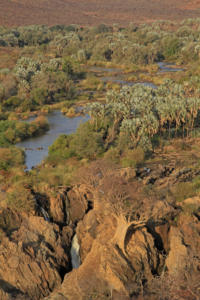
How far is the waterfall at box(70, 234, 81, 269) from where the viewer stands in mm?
24216

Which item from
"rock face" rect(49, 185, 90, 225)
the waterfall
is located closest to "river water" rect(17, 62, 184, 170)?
"rock face" rect(49, 185, 90, 225)

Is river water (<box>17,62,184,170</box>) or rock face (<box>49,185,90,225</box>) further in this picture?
river water (<box>17,62,184,170</box>)

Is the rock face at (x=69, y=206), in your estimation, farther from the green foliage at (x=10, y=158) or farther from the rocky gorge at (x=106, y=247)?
the green foliage at (x=10, y=158)

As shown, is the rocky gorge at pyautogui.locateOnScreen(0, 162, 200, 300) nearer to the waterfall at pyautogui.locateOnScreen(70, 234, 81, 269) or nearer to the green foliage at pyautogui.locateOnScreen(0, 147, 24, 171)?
the waterfall at pyautogui.locateOnScreen(70, 234, 81, 269)

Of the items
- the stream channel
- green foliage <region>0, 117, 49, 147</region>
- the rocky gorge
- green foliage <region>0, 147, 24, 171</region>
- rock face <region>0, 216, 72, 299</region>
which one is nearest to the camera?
the rocky gorge

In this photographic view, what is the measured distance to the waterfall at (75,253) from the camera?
24.2 meters

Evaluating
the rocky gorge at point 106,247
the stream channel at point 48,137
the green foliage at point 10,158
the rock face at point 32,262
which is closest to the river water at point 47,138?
the stream channel at point 48,137

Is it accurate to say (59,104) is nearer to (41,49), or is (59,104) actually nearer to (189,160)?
(189,160)

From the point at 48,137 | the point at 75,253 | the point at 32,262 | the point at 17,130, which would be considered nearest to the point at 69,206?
the point at 75,253

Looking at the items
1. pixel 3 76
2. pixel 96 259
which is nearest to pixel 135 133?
pixel 96 259

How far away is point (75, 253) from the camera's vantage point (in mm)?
24828

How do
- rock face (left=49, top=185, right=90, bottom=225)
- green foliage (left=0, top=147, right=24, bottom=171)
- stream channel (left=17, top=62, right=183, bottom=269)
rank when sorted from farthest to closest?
1. stream channel (left=17, top=62, right=183, bottom=269)
2. green foliage (left=0, top=147, right=24, bottom=171)
3. rock face (left=49, top=185, right=90, bottom=225)

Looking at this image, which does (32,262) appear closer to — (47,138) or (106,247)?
(106,247)

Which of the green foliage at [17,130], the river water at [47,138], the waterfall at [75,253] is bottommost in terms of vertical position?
the river water at [47,138]
